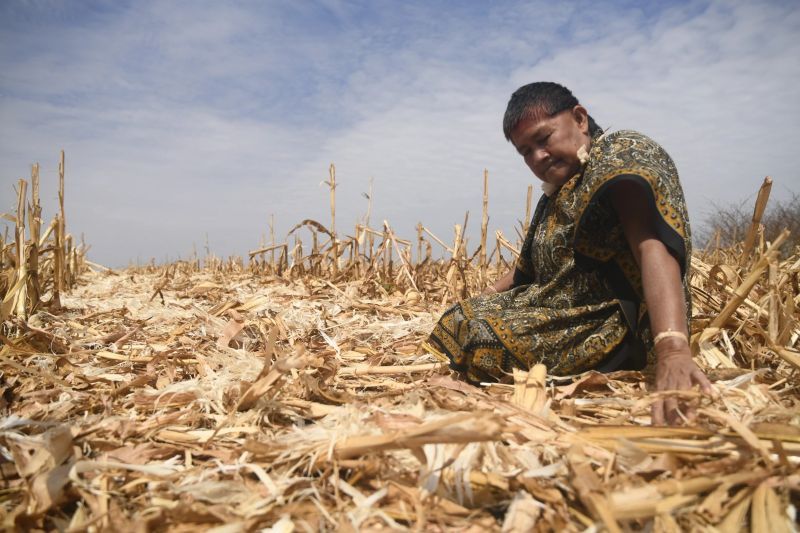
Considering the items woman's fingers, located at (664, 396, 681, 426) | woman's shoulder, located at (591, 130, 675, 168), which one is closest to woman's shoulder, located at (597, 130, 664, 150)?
woman's shoulder, located at (591, 130, 675, 168)

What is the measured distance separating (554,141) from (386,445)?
1384 mm

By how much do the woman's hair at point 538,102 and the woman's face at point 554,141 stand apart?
21 mm

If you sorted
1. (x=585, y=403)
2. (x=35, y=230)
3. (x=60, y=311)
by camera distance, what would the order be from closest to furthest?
(x=585, y=403) → (x=60, y=311) → (x=35, y=230)

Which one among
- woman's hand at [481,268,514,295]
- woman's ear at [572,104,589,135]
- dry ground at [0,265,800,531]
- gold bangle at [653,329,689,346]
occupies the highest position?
woman's ear at [572,104,589,135]

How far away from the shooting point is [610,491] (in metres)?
0.98

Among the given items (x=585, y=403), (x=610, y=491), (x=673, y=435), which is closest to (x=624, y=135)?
(x=585, y=403)

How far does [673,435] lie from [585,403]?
40 centimetres

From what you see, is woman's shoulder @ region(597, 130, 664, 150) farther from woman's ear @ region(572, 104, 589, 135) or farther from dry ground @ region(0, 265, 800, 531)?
dry ground @ region(0, 265, 800, 531)

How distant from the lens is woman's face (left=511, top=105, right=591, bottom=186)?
1.92 metres

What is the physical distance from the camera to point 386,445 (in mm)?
1045

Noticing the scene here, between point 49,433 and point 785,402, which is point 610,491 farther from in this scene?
point 49,433

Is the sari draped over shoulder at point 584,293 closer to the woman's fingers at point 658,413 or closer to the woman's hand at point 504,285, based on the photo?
the woman's hand at point 504,285

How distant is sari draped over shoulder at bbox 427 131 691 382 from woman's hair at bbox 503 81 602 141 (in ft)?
0.62

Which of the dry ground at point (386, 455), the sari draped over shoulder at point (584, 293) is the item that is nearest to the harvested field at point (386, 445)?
the dry ground at point (386, 455)
